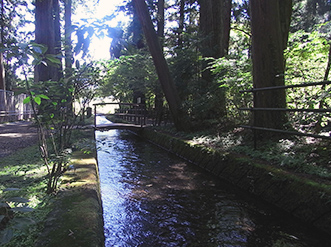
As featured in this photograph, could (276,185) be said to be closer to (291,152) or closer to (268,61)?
(291,152)

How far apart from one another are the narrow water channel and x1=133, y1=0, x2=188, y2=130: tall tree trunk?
3.75 m

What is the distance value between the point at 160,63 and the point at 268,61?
407 centimetres

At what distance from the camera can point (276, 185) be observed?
11.0 feet

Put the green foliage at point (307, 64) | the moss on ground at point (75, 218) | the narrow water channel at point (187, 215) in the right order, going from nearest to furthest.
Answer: the moss on ground at point (75, 218)
the narrow water channel at point (187, 215)
the green foliage at point (307, 64)

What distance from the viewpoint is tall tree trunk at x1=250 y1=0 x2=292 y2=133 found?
16.4 feet

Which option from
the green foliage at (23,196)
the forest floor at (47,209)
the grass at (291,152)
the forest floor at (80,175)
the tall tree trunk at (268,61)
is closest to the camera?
the green foliage at (23,196)

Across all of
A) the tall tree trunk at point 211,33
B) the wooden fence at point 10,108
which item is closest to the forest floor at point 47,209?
the tall tree trunk at point 211,33

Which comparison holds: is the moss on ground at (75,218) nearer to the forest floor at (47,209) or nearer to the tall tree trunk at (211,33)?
the forest floor at (47,209)

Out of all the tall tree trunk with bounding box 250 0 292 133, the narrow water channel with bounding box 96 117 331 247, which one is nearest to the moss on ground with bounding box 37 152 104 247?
the narrow water channel with bounding box 96 117 331 247

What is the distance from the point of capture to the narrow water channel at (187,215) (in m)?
2.60

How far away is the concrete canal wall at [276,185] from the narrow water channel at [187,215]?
0.14 metres

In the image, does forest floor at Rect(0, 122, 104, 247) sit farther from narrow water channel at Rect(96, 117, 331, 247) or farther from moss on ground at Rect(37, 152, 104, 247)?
narrow water channel at Rect(96, 117, 331, 247)

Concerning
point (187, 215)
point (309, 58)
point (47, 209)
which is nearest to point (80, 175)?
point (47, 209)

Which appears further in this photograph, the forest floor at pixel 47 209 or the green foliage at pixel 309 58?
the green foliage at pixel 309 58
